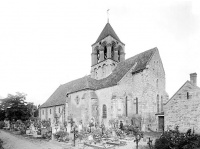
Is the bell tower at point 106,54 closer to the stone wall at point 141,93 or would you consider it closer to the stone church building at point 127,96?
the stone church building at point 127,96

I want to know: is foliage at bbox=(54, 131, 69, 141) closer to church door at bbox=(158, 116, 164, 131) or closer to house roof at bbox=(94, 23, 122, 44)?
church door at bbox=(158, 116, 164, 131)

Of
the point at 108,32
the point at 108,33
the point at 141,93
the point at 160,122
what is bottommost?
the point at 160,122

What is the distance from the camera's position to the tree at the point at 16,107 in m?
28.9

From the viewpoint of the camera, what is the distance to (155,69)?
82.6ft

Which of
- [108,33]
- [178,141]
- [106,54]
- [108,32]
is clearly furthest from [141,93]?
[108,32]

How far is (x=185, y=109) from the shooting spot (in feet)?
52.3

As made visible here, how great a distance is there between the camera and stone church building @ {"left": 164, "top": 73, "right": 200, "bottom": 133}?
1527 centimetres

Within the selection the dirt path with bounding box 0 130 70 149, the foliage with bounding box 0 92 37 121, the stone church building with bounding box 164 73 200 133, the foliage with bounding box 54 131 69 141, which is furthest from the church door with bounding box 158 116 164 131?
the foliage with bounding box 0 92 37 121

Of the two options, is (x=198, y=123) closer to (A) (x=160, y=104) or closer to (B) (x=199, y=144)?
(B) (x=199, y=144)

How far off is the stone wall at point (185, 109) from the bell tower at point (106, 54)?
1604 centimetres

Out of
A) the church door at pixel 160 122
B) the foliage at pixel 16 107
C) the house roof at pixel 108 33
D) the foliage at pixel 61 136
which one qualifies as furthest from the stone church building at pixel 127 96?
the foliage at pixel 61 136

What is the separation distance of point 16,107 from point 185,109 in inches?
1085

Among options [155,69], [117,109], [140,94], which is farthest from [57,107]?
[155,69]

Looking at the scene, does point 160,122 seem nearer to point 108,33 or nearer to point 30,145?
point 30,145
